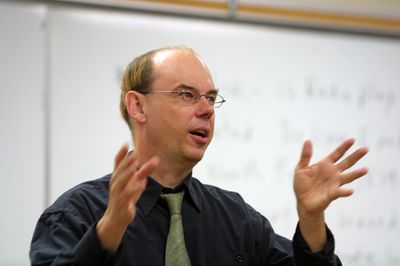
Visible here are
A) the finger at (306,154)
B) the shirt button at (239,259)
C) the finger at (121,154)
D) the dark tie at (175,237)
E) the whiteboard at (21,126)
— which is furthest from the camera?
the whiteboard at (21,126)

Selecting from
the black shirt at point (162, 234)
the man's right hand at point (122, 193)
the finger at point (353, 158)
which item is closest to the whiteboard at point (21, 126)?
the black shirt at point (162, 234)

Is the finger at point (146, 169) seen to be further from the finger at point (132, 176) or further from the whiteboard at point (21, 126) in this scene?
the whiteboard at point (21, 126)

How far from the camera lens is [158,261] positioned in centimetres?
135

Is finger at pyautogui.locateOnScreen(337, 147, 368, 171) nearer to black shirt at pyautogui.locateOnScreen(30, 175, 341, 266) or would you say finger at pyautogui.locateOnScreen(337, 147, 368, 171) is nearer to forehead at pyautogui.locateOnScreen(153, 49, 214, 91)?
black shirt at pyautogui.locateOnScreen(30, 175, 341, 266)

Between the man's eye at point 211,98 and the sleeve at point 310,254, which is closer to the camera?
the sleeve at point 310,254

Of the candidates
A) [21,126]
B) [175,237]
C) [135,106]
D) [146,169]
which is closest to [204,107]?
[135,106]

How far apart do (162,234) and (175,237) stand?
0.12ft

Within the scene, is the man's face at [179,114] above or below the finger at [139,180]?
above

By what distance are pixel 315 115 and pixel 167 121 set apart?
152 centimetres

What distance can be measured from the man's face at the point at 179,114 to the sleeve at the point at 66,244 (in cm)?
33

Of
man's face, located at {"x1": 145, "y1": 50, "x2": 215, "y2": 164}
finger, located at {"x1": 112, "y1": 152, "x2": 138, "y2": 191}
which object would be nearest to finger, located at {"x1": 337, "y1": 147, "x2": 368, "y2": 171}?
man's face, located at {"x1": 145, "y1": 50, "x2": 215, "y2": 164}

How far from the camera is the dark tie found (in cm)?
135

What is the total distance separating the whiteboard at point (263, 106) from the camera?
2.53 m

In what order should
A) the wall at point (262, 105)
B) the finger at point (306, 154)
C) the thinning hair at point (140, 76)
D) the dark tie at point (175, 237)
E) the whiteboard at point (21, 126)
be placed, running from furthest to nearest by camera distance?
1. the wall at point (262, 105)
2. the whiteboard at point (21, 126)
3. the thinning hair at point (140, 76)
4. the dark tie at point (175, 237)
5. the finger at point (306, 154)
